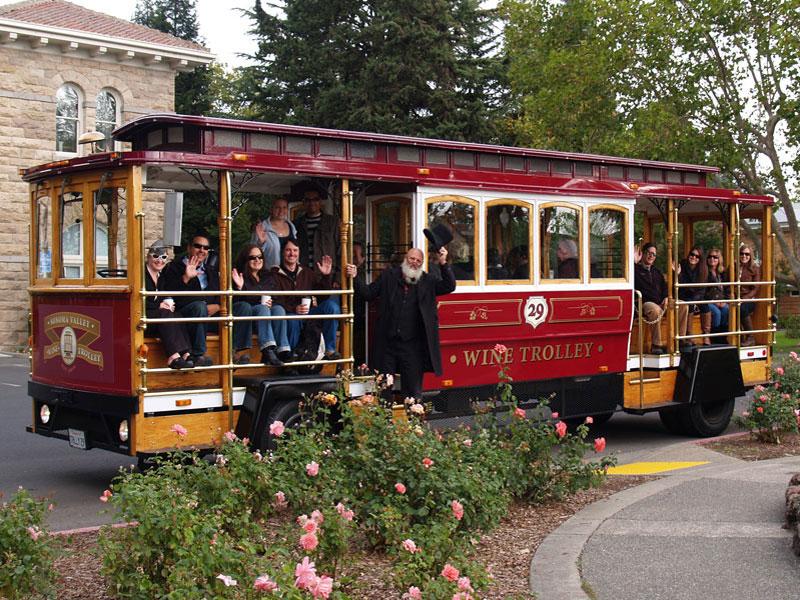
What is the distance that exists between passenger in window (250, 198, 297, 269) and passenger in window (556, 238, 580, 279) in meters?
3.29

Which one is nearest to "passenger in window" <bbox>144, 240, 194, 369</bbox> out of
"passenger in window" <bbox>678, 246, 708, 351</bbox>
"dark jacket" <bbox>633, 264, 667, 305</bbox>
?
"dark jacket" <bbox>633, 264, 667, 305</bbox>

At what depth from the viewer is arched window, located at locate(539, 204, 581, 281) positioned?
41.4ft

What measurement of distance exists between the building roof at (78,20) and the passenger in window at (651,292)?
23035 mm

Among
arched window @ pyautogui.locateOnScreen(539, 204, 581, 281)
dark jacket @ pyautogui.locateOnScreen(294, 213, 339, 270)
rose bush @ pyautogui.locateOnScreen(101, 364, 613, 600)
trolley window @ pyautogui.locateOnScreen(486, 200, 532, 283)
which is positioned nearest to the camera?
rose bush @ pyautogui.locateOnScreen(101, 364, 613, 600)

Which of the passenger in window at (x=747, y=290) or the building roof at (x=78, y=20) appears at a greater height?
the building roof at (x=78, y=20)

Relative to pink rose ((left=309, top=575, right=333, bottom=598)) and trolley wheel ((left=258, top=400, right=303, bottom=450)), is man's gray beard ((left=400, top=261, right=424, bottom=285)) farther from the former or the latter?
pink rose ((left=309, top=575, right=333, bottom=598))

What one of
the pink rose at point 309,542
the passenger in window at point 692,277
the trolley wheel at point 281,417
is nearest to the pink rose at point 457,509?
the pink rose at point 309,542

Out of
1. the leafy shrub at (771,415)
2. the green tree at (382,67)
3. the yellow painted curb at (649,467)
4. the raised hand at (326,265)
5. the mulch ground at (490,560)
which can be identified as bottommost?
the yellow painted curb at (649,467)

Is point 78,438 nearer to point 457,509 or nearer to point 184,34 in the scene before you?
point 457,509

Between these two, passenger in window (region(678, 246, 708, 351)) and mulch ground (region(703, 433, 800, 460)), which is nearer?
mulch ground (region(703, 433, 800, 460))

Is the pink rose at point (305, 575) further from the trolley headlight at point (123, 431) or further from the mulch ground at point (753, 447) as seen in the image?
the mulch ground at point (753, 447)

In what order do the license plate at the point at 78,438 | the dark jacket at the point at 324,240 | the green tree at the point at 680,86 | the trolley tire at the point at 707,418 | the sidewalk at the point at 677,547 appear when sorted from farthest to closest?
the green tree at the point at 680,86 < the trolley tire at the point at 707,418 < the dark jacket at the point at 324,240 < the license plate at the point at 78,438 < the sidewalk at the point at 677,547

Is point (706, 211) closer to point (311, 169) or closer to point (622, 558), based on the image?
point (311, 169)

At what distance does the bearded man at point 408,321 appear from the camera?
10938 millimetres
